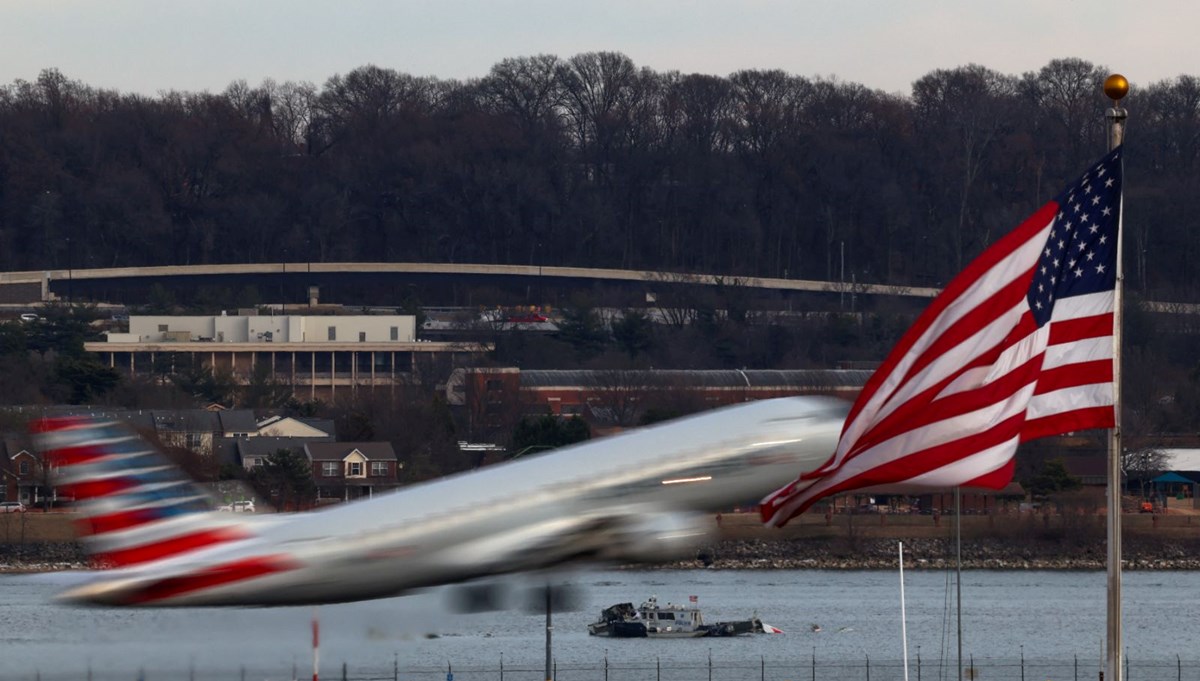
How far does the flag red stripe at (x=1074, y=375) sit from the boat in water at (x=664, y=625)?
50.6 m

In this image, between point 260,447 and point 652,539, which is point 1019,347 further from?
point 260,447

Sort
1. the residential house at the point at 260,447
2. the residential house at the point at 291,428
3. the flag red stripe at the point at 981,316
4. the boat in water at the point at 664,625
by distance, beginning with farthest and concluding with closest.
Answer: the residential house at the point at 291,428, the residential house at the point at 260,447, the boat in water at the point at 664,625, the flag red stripe at the point at 981,316

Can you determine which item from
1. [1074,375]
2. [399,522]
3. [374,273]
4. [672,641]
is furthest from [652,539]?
[374,273]

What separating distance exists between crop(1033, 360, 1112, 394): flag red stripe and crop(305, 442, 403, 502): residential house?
7358 cm

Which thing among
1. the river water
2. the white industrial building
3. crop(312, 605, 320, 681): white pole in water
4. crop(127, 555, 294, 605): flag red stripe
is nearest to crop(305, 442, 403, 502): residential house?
the river water

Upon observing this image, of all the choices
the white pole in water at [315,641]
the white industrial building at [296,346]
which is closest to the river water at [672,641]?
the white pole in water at [315,641]

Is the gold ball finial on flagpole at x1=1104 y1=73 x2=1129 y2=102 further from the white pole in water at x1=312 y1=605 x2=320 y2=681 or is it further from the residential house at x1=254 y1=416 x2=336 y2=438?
the residential house at x1=254 y1=416 x2=336 y2=438

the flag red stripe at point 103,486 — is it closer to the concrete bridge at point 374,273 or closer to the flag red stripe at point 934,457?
the flag red stripe at point 934,457

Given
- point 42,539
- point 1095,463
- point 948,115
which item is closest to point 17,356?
point 42,539

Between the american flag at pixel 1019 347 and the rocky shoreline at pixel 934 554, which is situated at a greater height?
the american flag at pixel 1019 347

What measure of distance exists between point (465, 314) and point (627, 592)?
67.6 metres

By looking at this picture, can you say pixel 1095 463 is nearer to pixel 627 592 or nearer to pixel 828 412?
pixel 627 592

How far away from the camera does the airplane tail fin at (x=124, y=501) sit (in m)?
27.7

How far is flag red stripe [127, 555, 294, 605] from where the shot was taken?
1041 inches
